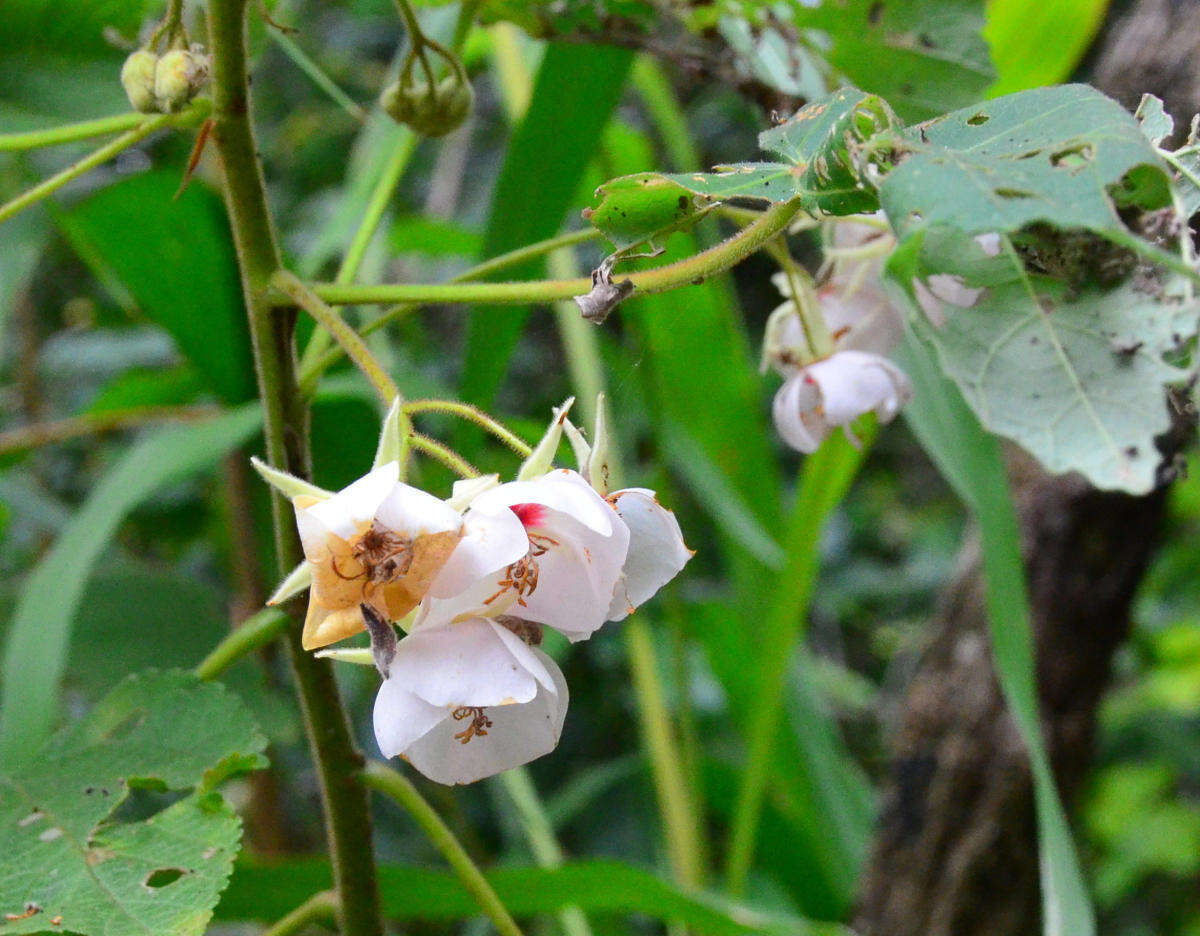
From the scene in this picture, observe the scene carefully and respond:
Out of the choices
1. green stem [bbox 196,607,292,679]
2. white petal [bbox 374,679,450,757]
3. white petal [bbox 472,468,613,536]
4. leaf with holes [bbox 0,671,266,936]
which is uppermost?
white petal [bbox 472,468,613,536]

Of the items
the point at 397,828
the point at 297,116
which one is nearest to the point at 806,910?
the point at 397,828

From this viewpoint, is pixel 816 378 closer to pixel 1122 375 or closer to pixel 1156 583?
pixel 1122 375

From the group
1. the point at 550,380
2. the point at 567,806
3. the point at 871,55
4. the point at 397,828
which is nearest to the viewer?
the point at 871,55

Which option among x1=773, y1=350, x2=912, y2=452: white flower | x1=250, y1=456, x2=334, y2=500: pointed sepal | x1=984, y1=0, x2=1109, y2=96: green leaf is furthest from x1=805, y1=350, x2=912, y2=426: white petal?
x1=984, y1=0, x2=1109, y2=96: green leaf

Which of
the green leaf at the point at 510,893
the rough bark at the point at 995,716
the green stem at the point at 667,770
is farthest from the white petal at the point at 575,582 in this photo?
the rough bark at the point at 995,716

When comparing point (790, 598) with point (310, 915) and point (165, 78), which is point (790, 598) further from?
point (165, 78)

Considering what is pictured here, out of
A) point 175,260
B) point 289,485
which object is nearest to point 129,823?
point 289,485

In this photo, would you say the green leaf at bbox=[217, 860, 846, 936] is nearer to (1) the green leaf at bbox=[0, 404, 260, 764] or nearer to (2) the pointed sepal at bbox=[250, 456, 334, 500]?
(1) the green leaf at bbox=[0, 404, 260, 764]

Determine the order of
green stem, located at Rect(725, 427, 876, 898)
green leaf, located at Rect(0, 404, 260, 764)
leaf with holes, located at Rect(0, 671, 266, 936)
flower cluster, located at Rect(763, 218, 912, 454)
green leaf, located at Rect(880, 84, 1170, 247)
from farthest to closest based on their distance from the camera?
green stem, located at Rect(725, 427, 876, 898)
green leaf, located at Rect(0, 404, 260, 764)
flower cluster, located at Rect(763, 218, 912, 454)
leaf with holes, located at Rect(0, 671, 266, 936)
green leaf, located at Rect(880, 84, 1170, 247)
